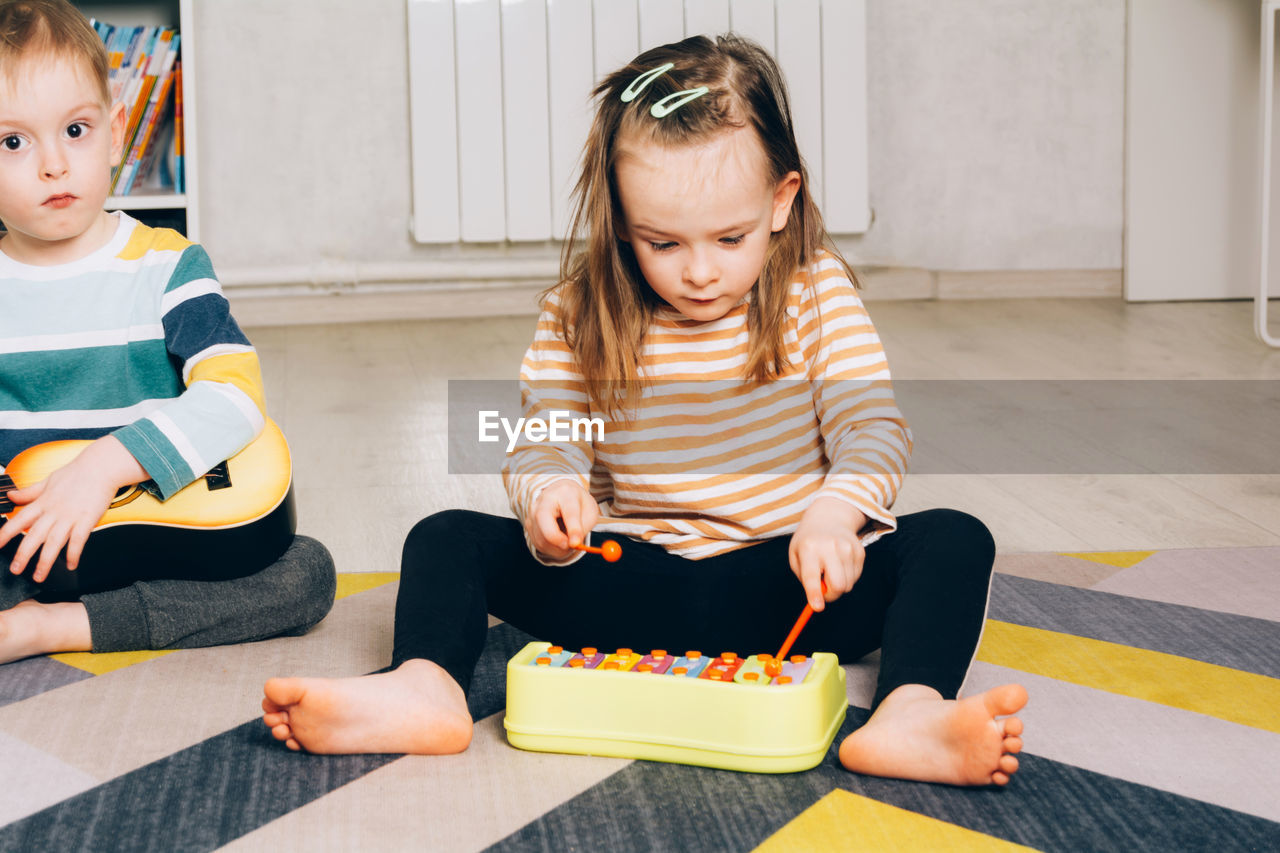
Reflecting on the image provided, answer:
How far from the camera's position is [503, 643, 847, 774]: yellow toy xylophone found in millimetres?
631

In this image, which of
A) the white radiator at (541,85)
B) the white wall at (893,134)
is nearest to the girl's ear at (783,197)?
the white radiator at (541,85)

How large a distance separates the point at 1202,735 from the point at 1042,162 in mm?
2211

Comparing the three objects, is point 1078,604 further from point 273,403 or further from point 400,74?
point 400,74

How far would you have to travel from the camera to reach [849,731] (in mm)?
700

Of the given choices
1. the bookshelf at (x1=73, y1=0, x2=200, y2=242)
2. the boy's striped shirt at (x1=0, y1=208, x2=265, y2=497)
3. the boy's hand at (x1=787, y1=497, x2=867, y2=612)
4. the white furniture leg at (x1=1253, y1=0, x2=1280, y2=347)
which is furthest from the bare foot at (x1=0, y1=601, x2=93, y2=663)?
the white furniture leg at (x1=1253, y1=0, x2=1280, y2=347)

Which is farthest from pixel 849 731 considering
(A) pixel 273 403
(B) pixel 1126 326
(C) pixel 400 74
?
(C) pixel 400 74

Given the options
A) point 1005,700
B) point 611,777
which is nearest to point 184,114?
point 611,777

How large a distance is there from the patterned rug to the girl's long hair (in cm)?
22

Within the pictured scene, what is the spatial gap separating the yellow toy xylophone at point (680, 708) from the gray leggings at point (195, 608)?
0.27 metres

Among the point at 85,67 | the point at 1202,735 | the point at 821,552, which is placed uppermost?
the point at 85,67

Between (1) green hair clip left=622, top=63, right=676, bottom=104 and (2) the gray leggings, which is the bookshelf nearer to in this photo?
(2) the gray leggings

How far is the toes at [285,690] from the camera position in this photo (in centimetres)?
64

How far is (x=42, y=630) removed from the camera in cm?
82

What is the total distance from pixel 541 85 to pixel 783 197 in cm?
176
